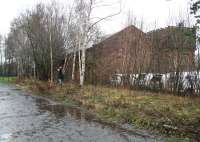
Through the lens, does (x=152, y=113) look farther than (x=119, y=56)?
No

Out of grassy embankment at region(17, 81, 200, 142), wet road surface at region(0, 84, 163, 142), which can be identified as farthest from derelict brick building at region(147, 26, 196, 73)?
wet road surface at region(0, 84, 163, 142)

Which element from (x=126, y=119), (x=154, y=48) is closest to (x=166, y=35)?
(x=154, y=48)

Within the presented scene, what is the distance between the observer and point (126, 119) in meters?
12.5

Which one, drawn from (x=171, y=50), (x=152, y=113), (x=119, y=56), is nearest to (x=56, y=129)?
(x=152, y=113)

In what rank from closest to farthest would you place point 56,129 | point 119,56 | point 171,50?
point 56,129
point 171,50
point 119,56

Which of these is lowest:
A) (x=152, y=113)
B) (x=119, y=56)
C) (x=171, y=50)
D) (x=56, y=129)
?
(x=56, y=129)

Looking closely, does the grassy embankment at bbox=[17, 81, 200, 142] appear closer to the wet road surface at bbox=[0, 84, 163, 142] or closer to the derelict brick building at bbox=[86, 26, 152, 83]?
the wet road surface at bbox=[0, 84, 163, 142]

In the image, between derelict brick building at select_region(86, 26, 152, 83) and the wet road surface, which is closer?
the wet road surface

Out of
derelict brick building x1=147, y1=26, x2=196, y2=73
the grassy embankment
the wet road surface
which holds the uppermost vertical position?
derelict brick building x1=147, y1=26, x2=196, y2=73

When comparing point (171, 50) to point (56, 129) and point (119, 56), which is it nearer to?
point (56, 129)

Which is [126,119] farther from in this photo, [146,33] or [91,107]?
[146,33]

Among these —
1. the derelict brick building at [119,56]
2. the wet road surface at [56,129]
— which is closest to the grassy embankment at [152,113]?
the wet road surface at [56,129]

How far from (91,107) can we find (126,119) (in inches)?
159

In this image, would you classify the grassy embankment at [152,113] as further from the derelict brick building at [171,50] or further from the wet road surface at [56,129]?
the derelict brick building at [171,50]
